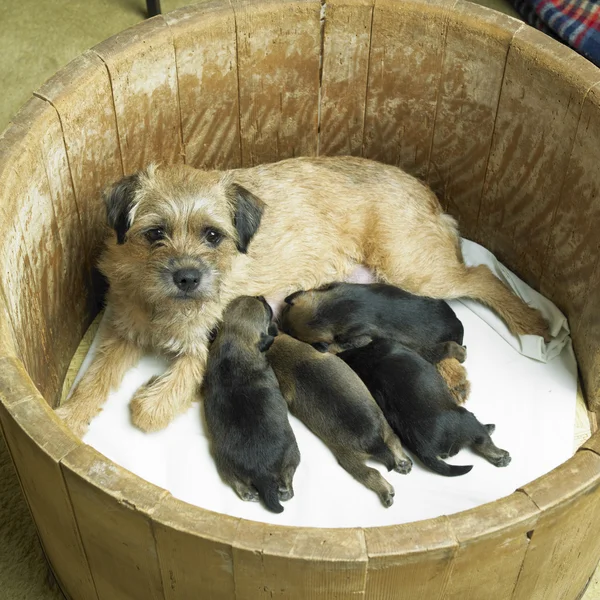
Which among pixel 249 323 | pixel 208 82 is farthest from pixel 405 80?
pixel 249 323

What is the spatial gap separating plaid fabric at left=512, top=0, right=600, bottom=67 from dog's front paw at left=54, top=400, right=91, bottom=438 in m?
2.83

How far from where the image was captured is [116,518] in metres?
2.03

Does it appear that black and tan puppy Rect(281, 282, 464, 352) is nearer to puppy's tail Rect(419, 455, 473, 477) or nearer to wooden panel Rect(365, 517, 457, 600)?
puppy's tail Rect(419, 455, 473, 477)

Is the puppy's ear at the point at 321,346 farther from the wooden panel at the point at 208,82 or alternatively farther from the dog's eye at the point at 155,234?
the wooden panel at the point at 208,82

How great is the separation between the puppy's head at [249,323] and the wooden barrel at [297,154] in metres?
0.60

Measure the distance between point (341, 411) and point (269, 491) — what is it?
326 mm

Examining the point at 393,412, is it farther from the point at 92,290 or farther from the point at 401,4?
the point at 401,4

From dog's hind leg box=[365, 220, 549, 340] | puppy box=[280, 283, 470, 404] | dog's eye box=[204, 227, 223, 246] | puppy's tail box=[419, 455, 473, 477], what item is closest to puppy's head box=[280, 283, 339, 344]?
Result: puppy box=[280, 283, 470, 404]

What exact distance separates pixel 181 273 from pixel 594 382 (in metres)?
1.50

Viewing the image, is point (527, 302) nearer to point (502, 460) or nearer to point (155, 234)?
point (502, 460)

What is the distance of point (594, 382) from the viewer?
3123mm

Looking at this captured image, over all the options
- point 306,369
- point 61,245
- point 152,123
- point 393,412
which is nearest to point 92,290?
point 61,245

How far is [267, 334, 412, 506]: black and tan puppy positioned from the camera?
8.92ft

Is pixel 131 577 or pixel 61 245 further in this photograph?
pixel 61 245
